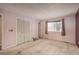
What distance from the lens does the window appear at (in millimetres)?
2262

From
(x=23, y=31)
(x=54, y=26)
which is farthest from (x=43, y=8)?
(x=23, y=31)

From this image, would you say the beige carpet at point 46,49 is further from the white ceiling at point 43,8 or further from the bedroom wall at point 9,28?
the white ceiling at point 43,8

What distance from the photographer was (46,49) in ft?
7.30

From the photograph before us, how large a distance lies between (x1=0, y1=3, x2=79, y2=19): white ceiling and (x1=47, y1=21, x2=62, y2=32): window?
0.15 m

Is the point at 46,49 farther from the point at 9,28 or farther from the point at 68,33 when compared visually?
the point at 9,28

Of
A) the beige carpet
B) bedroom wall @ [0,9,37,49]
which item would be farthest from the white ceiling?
the beige carpet

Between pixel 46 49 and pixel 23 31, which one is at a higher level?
pixel 23 31

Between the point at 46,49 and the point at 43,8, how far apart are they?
0.87 m

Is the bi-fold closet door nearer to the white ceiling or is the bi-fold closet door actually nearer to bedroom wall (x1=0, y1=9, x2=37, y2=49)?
bedroom wall (x1=0, y1=9, x2=37, y2=49)

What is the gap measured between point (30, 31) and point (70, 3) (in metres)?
1.03

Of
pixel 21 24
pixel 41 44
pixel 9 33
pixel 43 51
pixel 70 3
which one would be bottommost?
pixel 43 51

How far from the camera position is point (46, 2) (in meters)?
2.19

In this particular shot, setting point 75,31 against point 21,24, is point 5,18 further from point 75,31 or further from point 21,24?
point 75,31

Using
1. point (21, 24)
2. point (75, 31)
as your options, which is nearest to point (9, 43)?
point (21, 24)
